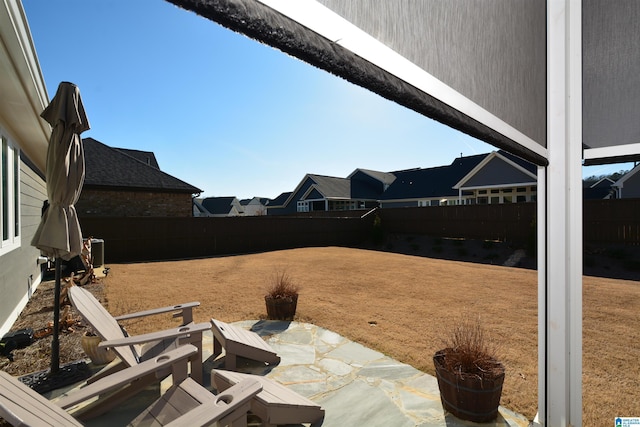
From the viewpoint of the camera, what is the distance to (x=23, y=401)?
170 cm

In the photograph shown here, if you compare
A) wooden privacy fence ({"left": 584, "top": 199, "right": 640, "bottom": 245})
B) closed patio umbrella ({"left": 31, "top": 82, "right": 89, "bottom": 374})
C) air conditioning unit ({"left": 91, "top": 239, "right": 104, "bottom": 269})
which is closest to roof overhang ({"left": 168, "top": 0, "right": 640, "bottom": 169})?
closed patio umbrella ({"left": 31, "top": 82, "right": 89, "bottom": 374})

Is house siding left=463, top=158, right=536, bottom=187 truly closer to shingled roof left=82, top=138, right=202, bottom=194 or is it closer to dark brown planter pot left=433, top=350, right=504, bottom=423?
shingled roof left=82, top=138, right=202, bottom=194

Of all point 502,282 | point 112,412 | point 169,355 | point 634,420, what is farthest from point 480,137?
point 502,282

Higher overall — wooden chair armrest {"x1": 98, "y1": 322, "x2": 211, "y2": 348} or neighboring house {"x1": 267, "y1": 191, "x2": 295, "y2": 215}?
neighboring house {"x1": 267, "y1": 191, "x2": 295, "y2": 215}

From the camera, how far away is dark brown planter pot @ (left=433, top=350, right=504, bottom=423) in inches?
111

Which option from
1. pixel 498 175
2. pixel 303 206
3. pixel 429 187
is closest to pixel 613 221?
pixel 498 175

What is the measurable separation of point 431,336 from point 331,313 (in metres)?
1.99

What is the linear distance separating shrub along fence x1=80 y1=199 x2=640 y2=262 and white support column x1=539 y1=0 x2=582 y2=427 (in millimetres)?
13225

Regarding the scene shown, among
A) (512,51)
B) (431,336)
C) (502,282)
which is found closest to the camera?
(512,51)

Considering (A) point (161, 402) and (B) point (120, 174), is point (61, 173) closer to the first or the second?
(A) point (161, 402)

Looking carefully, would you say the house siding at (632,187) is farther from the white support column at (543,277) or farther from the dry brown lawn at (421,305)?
the white support column at (543,277)

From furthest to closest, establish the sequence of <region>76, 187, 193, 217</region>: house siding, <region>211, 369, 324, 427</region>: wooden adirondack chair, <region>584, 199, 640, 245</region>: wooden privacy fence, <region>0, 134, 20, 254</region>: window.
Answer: <region>76, 187, 193, 217</region>: house siding, <region>584, 199, 640, 245</region>: wooden privacy fence, <region>0, 134, 20, 254</region>: window, <region>211, 369, 324, 427</region>: wooden adirondack chair

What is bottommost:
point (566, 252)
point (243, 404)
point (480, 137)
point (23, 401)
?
point (243, 404)

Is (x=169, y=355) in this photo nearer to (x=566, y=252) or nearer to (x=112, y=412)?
(x=112, y=412)
